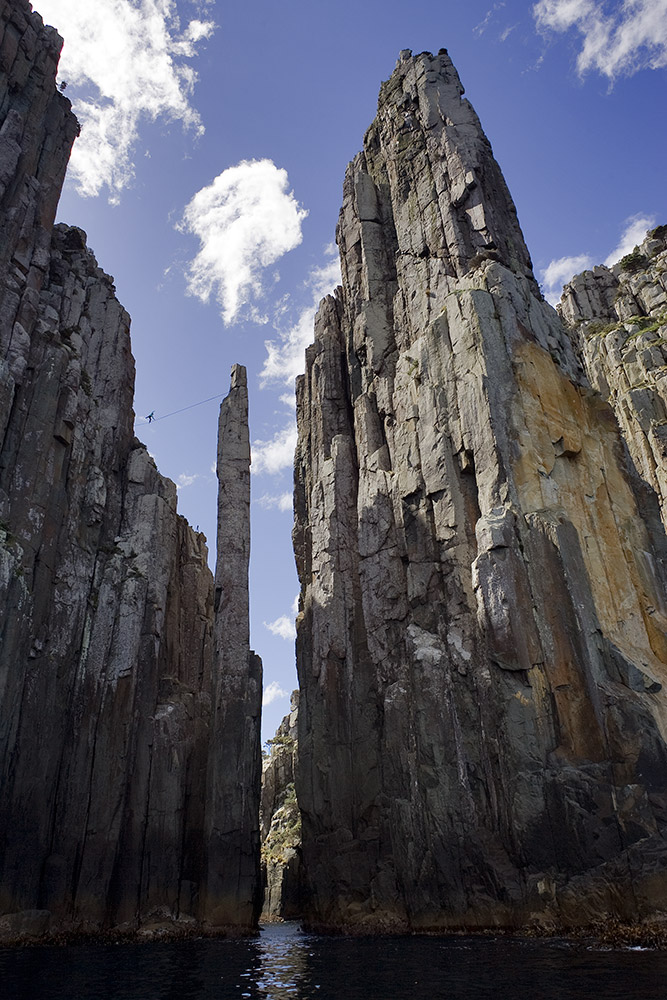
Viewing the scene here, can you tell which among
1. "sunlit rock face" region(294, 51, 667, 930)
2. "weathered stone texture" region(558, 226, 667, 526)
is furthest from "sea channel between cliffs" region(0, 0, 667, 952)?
"weathered stone texture" region(558, 226, 667, 526)

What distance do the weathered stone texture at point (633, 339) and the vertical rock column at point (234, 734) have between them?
112 ft

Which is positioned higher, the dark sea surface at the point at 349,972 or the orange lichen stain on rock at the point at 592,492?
the orange lichen stain on rock at the point at 592,492

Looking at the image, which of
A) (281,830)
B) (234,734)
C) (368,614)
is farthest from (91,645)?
(281,830)

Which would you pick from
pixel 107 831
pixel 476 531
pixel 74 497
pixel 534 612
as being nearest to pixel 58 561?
pixel 74 497

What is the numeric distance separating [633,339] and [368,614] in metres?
52.2

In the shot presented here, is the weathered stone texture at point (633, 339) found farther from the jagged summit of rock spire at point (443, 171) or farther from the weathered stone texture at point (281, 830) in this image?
the weathered stone texture at point (281, 830)

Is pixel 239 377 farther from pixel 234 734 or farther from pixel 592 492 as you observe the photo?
pixel 592 492

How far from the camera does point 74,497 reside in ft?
125

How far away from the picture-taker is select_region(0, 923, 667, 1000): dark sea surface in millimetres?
14930

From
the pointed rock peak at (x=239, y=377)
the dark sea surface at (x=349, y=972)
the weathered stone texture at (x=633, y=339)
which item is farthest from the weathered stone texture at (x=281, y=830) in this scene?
the weathered stone texture at (x=633, y=339)

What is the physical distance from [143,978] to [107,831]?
1327 cm

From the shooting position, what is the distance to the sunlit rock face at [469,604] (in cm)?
2469

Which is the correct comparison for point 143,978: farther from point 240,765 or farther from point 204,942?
point 240,765

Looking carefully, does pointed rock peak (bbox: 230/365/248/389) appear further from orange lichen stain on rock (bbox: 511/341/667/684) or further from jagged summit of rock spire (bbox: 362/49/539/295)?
orange lichen stain on rock (bbox: 511/341/667/684)
